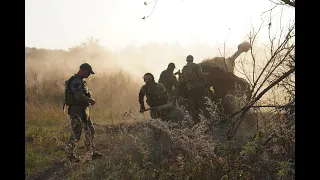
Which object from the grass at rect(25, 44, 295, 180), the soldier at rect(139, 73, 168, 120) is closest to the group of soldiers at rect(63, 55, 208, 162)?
the soldier at rect(139, 73, 168, 120)

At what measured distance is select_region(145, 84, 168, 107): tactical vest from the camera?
23.6ft

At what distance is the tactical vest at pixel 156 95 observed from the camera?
719cm

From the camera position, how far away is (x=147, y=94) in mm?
7254

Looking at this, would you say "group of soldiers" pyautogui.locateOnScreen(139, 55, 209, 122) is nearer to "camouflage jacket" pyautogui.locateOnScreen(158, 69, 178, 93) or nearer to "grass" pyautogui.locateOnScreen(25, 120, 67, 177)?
"camouflage jacket" pyautogui.locateOnScreen(158, 69, 178, 93)

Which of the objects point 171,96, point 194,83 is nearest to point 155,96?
point 194,83

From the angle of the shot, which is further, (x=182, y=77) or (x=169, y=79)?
(x=169, y=79)

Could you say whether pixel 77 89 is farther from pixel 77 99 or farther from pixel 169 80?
pixel 169 80

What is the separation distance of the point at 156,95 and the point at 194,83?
1650 mm

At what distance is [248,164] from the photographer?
146 inches

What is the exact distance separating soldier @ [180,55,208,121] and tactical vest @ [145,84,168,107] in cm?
141

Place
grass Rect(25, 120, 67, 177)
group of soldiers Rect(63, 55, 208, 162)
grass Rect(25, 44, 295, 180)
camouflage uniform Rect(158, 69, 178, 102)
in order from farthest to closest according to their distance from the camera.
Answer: camouflage uniform Rect(158, 69, 178, 102), grass Rect(25, 120, 67, 177), group of soldiers Rect(63, 55, 208, 162), grass Rect(25, 44, 295, 180)

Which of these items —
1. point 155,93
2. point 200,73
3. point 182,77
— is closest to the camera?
point 155,93

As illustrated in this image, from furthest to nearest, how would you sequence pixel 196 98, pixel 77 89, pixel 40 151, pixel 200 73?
1. pixel 196 98
2. pixel 200 73
3. pixel 40 151
4. pixel 77 89
